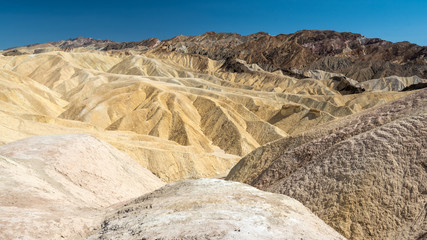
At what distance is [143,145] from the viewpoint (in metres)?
27.2

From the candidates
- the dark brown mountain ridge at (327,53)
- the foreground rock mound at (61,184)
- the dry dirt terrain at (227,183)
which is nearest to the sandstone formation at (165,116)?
the dry dirt terrain at (227,183)

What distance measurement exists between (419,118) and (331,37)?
475 feet

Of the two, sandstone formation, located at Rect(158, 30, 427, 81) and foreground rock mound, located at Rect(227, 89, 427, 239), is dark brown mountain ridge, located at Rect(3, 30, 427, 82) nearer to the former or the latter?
sandstone formation, located at Rect(158, 30, 427, 81)

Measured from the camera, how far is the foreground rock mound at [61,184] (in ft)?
25.0

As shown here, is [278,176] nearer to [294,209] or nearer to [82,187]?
[294,209]

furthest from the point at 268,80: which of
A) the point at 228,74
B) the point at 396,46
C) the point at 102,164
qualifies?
the point at 102,164

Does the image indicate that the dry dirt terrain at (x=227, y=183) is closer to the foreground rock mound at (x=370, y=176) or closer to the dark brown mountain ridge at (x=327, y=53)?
the foreground rock mound at (x=370, y=176)

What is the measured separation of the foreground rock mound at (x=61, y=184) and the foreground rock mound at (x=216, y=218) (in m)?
1.14

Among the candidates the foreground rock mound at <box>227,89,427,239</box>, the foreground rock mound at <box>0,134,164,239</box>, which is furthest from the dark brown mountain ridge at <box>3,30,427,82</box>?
the foreground rock mound at <box>227,89,427,239</box>

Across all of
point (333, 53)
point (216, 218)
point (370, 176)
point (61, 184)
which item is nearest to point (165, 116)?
point (61, 184)

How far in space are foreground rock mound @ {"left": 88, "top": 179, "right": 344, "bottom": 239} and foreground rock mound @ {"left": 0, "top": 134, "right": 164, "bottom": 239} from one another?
1.14m

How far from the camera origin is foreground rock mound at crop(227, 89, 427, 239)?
8312 mm

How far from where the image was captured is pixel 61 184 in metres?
12.1

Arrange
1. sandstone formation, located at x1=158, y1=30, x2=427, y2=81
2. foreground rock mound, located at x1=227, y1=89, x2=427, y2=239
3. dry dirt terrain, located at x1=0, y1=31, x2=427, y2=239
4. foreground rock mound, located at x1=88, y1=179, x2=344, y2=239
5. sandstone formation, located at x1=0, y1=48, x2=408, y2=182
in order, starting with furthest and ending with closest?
sandstone formation, located at x1=158, y1=30, x2=427, y2=81 < sandstone formation, located at x1=0, y1=48, x2=408, y2=182 < foreground rock mound, located at x1=227, y1=89, x2=427, y2=239 < dry dirt terrain, located at x1=0, y1=31, x2=427, y2=239 < foreground rock mound, located at x1=88, y1=179, x2=344, y2=239
